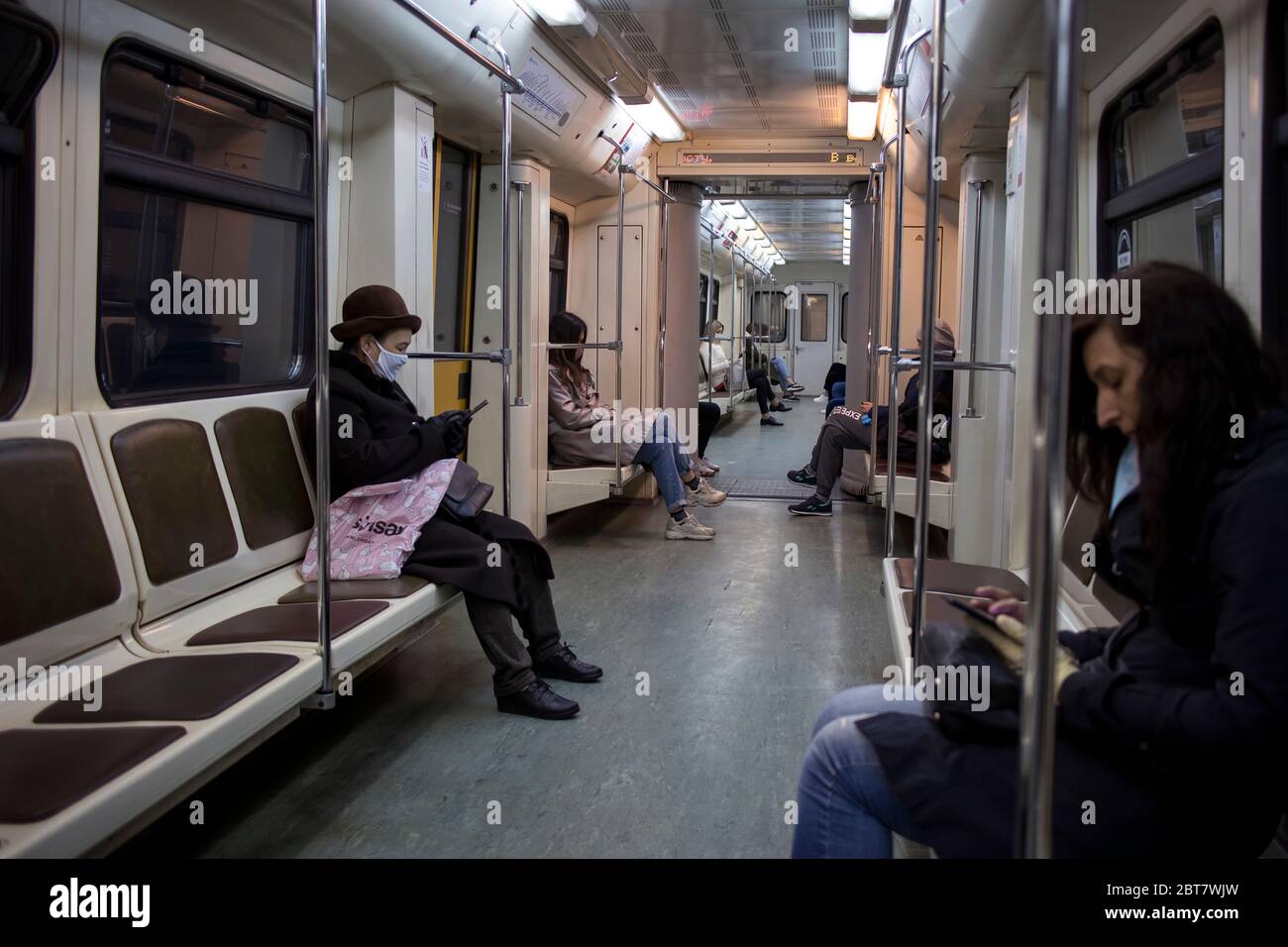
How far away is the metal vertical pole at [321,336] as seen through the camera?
246 cm

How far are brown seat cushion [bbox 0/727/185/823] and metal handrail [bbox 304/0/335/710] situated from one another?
1.73 feet

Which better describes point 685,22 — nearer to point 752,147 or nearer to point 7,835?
point 752,147

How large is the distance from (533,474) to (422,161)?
234 cm

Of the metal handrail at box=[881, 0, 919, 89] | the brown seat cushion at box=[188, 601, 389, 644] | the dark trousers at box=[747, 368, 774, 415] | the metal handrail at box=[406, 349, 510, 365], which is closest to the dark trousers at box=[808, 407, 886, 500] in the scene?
the metal handrail at box=[406, 349, 510, 365]

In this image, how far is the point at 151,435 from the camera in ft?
9.82

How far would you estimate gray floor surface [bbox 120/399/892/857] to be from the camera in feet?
8.90

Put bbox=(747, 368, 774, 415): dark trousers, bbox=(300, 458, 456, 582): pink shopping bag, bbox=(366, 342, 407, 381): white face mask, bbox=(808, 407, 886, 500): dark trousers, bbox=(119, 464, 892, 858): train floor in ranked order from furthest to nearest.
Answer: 1. bbox=(747, 368, 774, 415): dark trousers
2. bbox=(808, 407, 886, 500): dark trousers
3. bbox=(366, 342, 407, 381): white face mask
4. bbox=(300, 458, 456, 582): pink shopping bag
5. bbox=(119, 464, 892, 858): train floor

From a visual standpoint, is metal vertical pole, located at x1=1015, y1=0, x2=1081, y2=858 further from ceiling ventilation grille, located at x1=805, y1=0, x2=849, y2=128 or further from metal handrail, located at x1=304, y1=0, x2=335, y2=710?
ceiling ventilation grille, located at x1=805, y1=0, x2=849, y2=128

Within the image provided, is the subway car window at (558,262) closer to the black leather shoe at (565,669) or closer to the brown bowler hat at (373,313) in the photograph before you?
the brown bowler hat at (373,313)

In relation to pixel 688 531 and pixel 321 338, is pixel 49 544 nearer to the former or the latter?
pixel 321 338

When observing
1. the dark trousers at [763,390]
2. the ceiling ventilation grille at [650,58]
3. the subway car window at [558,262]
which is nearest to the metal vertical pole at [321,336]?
the ceiling ventilation grille at [650,58]

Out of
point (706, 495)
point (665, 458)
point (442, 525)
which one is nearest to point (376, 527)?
point (442, 525)

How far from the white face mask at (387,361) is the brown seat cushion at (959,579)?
6.31ft
